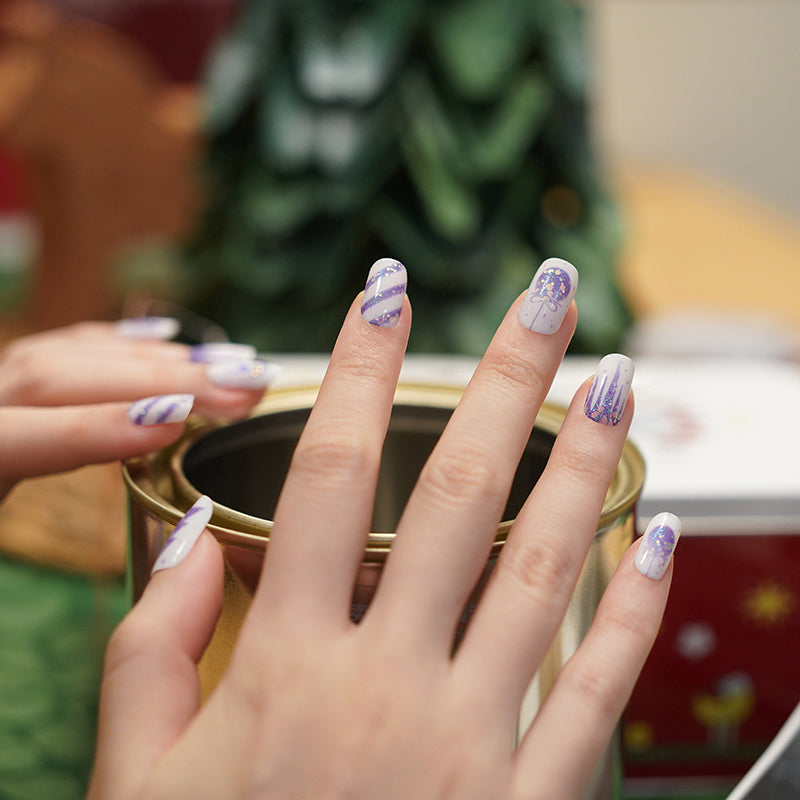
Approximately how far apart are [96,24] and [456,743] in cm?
207

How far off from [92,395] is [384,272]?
19cm

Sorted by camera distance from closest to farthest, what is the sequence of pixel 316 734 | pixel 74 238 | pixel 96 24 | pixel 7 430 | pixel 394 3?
pixel 316 734
pixel 7 430
pixel 394 3
pixel 74 238
pixel 96 24

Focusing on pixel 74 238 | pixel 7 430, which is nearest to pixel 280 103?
pixel 74 238

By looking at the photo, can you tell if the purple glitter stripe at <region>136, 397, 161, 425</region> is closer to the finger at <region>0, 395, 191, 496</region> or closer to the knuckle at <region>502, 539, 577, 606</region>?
the finger at <region>0, 395, 191, 496</region>

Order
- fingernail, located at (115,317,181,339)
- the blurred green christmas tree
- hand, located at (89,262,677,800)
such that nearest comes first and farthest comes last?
hand, located at (89,262,677,800) → fingernail, located at (115,317,181,339) → the blurred green christmas tree

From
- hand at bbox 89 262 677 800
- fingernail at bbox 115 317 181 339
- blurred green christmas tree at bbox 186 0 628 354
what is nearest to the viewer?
hand at bbox 89 262 677 800

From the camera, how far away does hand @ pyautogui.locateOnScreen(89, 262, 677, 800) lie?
0.70ft

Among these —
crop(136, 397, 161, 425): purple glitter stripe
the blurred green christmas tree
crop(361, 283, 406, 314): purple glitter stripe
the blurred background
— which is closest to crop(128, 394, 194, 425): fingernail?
crop(136, 397, 161, 425): purple glitter stripe

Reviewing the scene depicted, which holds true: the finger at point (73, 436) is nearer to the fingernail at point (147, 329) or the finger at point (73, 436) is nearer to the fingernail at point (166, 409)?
the fingernail at point (166, 409)

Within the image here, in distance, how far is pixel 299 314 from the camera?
34.0 inches

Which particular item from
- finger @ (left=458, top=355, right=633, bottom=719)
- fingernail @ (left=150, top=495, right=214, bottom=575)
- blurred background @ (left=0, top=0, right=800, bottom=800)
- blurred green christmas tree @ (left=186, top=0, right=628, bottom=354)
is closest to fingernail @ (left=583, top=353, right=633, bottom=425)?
finger @ (left=458, top=355, right=633, bottom=719)

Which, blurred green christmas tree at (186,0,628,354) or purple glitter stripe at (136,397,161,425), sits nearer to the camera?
purple glitter stripe at (136,397,161,425)

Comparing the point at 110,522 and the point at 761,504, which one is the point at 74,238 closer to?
the point at 110,522

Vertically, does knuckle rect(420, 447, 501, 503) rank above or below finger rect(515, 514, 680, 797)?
above
